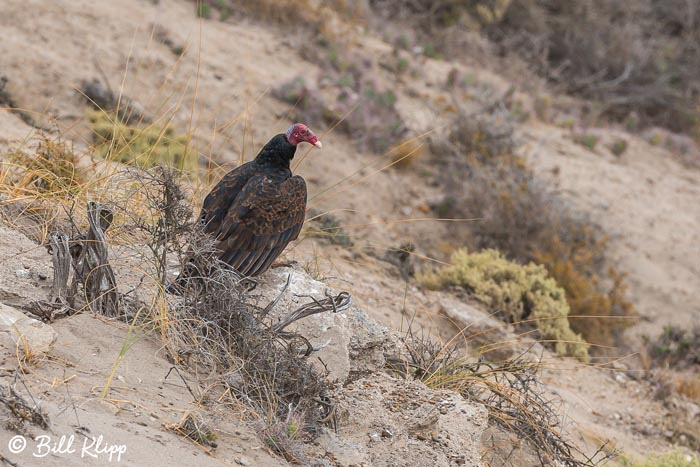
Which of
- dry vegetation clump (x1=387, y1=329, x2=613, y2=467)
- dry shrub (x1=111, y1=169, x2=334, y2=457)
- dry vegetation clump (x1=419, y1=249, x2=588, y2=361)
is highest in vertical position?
dry shrub (x1=111, y1=169, x2=334, y2=457)

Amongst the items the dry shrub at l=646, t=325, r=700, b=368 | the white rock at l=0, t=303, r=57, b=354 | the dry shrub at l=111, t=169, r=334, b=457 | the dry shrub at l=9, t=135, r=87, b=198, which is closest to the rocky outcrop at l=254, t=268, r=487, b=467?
the dry shrub at l=111, t=169, r=334, b=457

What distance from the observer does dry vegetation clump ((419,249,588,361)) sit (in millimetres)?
6930

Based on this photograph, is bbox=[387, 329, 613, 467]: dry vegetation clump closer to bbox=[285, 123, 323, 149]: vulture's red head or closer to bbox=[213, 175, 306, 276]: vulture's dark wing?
bbox=[213, 175, 306, 276]: vulture's dark wing

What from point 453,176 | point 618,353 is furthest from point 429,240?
point 618,353

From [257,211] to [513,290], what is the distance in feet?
10.9

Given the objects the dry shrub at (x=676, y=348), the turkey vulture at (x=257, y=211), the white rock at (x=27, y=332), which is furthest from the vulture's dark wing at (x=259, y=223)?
the dry shrub at (x=676, y=348)

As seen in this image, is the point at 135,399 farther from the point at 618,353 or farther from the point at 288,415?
the point at 618,353

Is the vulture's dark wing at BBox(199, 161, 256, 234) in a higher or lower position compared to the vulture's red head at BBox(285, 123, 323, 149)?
lower

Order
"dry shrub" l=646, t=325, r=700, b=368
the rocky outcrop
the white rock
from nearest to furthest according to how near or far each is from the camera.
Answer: the white rock
the rocky outcrop
"dry shrub" l=646, t=325, r=700, b=368

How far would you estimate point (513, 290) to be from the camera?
23.1ft

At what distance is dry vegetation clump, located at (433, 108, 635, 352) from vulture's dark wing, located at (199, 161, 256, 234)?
342 centimetres

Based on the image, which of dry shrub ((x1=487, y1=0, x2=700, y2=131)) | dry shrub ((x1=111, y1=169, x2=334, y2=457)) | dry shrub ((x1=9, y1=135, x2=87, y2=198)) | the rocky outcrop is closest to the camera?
dry shrub ((x1=111, y1=169, x2=334, y2=457))

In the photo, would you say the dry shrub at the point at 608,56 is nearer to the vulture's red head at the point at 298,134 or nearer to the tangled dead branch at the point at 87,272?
the vulture's red head at the point at 298,134
